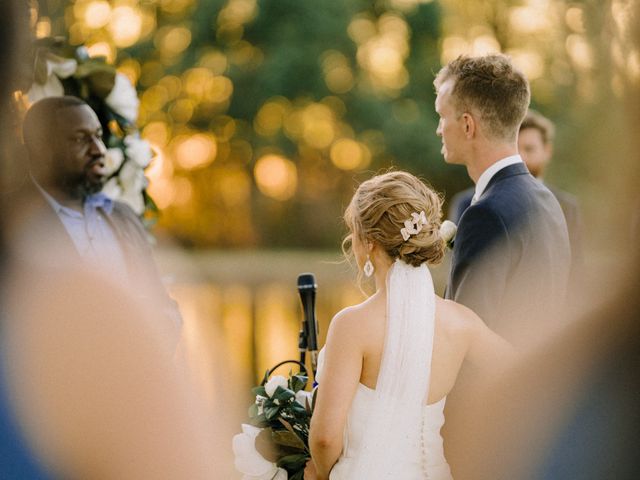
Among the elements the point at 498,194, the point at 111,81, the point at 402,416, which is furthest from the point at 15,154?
the point at 111,81

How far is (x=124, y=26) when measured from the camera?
Answer: 21.4m

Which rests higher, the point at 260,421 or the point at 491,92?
the point at 491,92

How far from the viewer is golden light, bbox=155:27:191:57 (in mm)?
21922

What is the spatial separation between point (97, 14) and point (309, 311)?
19.5 m

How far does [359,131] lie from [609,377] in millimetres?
21842

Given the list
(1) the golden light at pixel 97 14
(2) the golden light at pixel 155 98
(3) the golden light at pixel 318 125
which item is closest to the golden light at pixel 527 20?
(3) the golden light at pixel 318 125

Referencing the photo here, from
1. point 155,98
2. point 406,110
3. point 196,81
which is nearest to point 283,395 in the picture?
point 196,81

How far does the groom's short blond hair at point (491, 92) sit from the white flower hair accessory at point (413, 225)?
58 cm

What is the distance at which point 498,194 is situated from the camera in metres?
2.46

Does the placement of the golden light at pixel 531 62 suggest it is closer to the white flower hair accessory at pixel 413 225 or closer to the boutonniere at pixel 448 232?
the boutonniere at pixel 448 232

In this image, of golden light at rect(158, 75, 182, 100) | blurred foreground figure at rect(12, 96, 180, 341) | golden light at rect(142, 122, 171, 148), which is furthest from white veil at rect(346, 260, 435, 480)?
golden light at rect(158, 75, 182, 100)

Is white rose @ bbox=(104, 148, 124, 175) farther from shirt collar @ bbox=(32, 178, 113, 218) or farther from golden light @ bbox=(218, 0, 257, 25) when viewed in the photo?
golden light @ bbox=(218, 0, 257, 25)

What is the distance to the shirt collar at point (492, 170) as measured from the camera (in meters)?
2.60

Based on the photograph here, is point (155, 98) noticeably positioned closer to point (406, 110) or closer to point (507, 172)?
point (406, 110)
